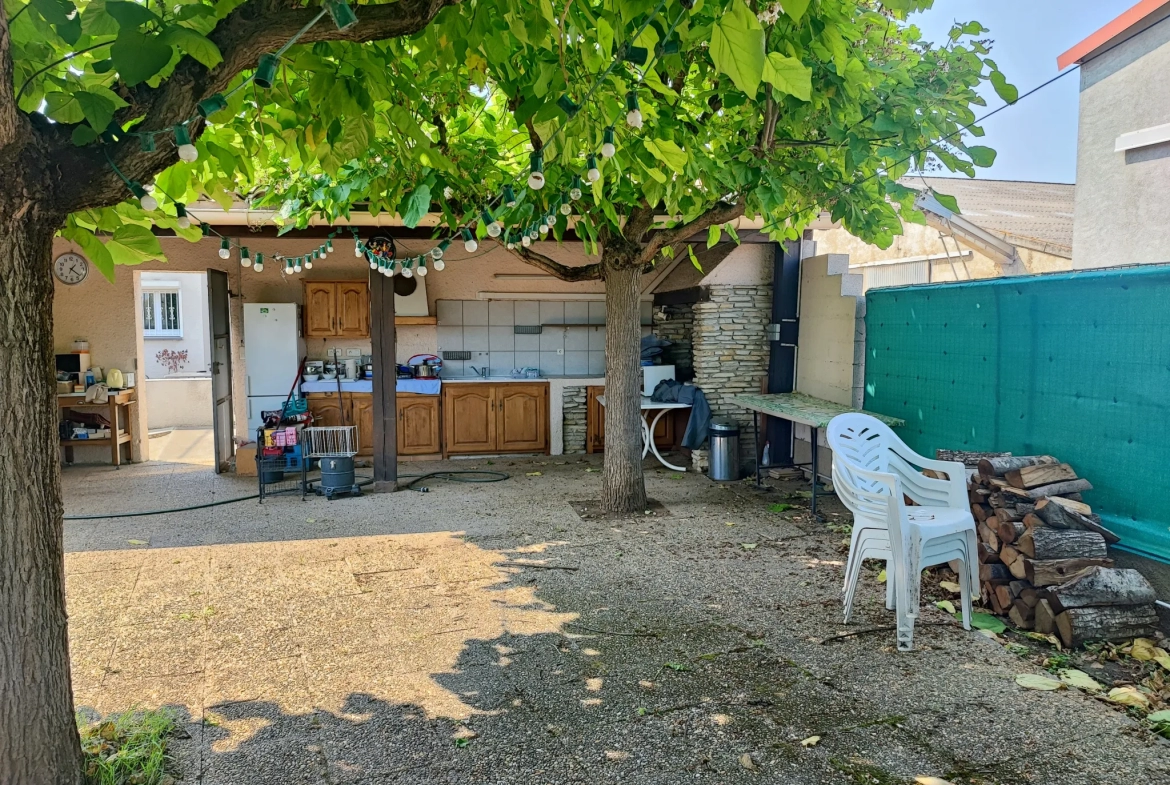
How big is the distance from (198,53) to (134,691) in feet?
8.53

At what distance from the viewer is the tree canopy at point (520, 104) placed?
1983mm

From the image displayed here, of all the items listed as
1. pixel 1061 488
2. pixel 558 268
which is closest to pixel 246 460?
pixel 558 268

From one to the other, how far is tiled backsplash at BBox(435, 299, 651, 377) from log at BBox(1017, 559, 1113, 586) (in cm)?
596

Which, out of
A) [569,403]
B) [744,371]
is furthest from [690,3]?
[569,403]

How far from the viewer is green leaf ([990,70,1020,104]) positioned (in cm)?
305

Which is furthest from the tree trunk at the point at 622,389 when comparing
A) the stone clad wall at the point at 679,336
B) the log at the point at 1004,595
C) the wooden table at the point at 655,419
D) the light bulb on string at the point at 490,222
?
the log at the point at 1004,595

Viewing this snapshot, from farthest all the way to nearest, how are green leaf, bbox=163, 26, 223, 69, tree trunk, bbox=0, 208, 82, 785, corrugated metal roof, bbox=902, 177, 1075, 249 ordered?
corrugated metal roof, bbox=902, 177, 1075, 249, tree trunk, bbox=0, 208, 82, 785, green leaf, bbox=163, 26, 223, 69

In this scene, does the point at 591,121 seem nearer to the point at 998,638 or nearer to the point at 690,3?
the point at 690,3

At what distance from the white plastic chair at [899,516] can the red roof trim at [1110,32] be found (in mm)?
4018

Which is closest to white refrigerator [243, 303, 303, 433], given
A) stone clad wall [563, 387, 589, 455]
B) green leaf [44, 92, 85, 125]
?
stone clad wall [563, 387, 589, 455]

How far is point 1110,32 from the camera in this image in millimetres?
5926

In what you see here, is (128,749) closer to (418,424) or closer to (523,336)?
(418,424)

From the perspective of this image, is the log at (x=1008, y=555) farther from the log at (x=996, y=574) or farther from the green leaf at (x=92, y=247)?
the green leaf at (x=92, y=247)

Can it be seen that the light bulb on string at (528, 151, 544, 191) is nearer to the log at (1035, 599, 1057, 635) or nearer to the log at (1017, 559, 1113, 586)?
the log at (1017, 559, 1113, 586)
